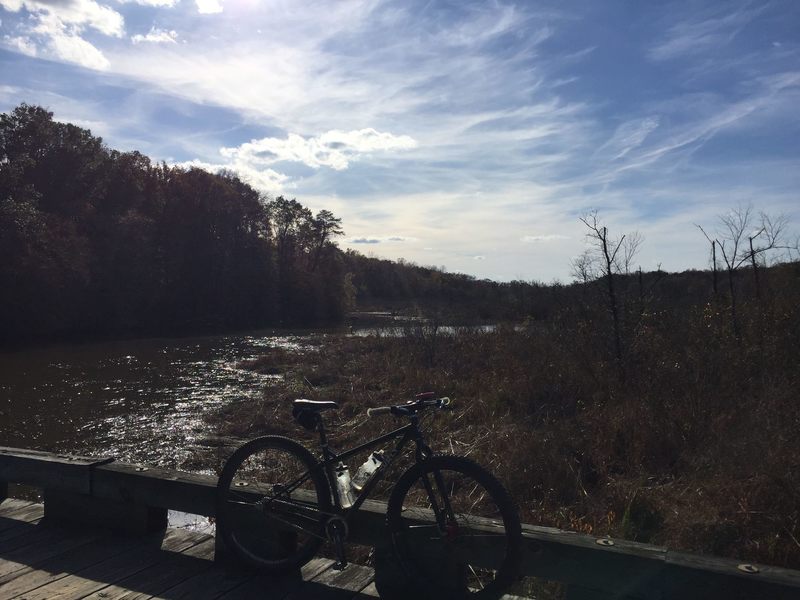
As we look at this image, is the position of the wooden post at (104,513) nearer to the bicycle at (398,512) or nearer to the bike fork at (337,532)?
the bicycle at (398,512)

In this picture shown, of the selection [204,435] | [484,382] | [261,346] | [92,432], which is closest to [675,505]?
[484,382]

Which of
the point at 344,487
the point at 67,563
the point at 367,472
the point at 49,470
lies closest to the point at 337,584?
the point at 344,487

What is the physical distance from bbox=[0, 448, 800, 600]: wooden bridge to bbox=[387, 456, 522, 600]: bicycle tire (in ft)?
0.47

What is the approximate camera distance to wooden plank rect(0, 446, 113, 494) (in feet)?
12.4

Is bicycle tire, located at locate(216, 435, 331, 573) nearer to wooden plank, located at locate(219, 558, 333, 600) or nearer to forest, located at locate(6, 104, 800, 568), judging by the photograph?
wooden plank, located at locate(219, 558, 333, 600)

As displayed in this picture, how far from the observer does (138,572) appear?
3.30 m

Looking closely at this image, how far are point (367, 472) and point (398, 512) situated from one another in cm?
30

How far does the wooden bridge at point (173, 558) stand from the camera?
235 cm

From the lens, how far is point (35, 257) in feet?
94.9

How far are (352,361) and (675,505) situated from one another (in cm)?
1404

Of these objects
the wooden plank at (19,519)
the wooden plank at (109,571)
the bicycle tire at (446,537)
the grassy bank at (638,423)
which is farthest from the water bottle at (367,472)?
the wooden plank at (19,519)

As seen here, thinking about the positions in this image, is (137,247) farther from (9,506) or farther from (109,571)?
(109,571)

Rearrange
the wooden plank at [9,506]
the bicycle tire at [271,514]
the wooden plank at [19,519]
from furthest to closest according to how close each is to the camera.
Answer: the wooden plank at [9,506] < the wooden plank at [19,519] < the bicycle tire at [271,514]

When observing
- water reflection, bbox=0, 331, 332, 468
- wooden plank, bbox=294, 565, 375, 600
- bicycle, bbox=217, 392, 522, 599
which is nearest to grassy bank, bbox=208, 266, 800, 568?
water reflection, bbox=0, 331, 332, 468
